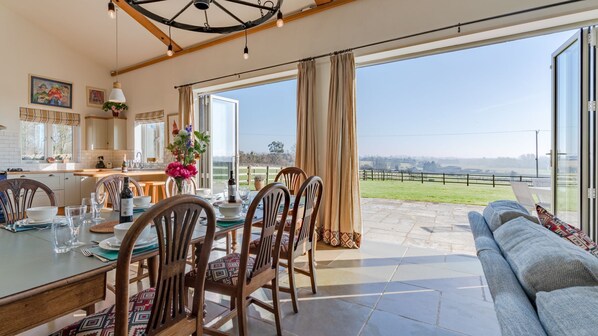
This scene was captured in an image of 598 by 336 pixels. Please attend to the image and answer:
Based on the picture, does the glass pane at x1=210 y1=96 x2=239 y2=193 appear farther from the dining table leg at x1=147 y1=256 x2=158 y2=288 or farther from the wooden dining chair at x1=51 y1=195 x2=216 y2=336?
the wooden dining chair at x1=51 y1=195 x2=216 y2=336

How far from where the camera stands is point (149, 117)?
609 centimetres

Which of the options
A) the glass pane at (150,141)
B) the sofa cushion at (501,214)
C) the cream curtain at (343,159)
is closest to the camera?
the sofa cushion at (501,214)

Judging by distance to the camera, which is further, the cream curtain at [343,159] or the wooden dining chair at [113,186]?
the cream curtain at [343,159]

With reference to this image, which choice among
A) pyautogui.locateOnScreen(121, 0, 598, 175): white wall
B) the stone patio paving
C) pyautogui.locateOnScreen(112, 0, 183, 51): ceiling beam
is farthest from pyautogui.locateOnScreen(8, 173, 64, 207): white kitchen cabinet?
the stone patio paving

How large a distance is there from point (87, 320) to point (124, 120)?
6463mm

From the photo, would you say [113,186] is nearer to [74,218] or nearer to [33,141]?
[74,218]

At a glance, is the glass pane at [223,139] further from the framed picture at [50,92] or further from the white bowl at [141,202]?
the framed picture at [50,92]

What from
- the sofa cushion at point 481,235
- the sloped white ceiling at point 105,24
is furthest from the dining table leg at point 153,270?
the sloped white ceiling at point 105,24

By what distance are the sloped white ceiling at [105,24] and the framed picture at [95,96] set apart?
0.75m

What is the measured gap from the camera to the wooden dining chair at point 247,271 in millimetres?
1606

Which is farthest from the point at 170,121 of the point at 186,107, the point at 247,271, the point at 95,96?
the point at 247,271

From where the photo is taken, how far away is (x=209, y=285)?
1709mm

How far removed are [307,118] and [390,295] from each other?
2.43 meters

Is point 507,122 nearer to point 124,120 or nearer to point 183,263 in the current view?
point 183,263
